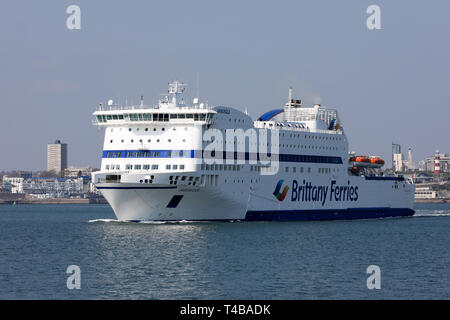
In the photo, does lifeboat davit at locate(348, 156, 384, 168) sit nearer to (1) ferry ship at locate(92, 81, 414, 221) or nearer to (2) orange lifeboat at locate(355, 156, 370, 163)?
(2) orange lifeboat at locate(355, 156, 370, 163)

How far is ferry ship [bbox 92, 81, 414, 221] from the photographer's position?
51.2 m

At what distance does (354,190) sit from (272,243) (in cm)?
2596

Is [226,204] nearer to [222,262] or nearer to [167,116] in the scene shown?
[167,116]

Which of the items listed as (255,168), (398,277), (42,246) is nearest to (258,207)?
(255,168)

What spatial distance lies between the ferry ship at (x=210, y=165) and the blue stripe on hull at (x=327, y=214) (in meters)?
0.08

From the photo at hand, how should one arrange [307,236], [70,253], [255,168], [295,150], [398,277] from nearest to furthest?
[398,277] → [70,253] → [307,236] → [255,168] → [295,150]

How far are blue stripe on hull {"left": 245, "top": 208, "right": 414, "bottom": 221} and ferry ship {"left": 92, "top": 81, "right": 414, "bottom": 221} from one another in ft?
0.26

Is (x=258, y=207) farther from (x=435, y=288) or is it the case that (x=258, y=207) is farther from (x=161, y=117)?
(x=435, y=288)

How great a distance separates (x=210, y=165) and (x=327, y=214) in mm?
15572

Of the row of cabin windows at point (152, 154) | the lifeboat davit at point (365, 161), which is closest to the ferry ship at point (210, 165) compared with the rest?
the row of cabin windows at point (152, 154)

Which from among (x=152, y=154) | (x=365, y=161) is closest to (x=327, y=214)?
(x=365, y=161)

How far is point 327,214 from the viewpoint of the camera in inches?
2549

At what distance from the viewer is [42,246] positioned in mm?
44094

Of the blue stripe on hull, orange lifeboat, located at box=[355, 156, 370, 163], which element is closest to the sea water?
the blue stripe on hull
